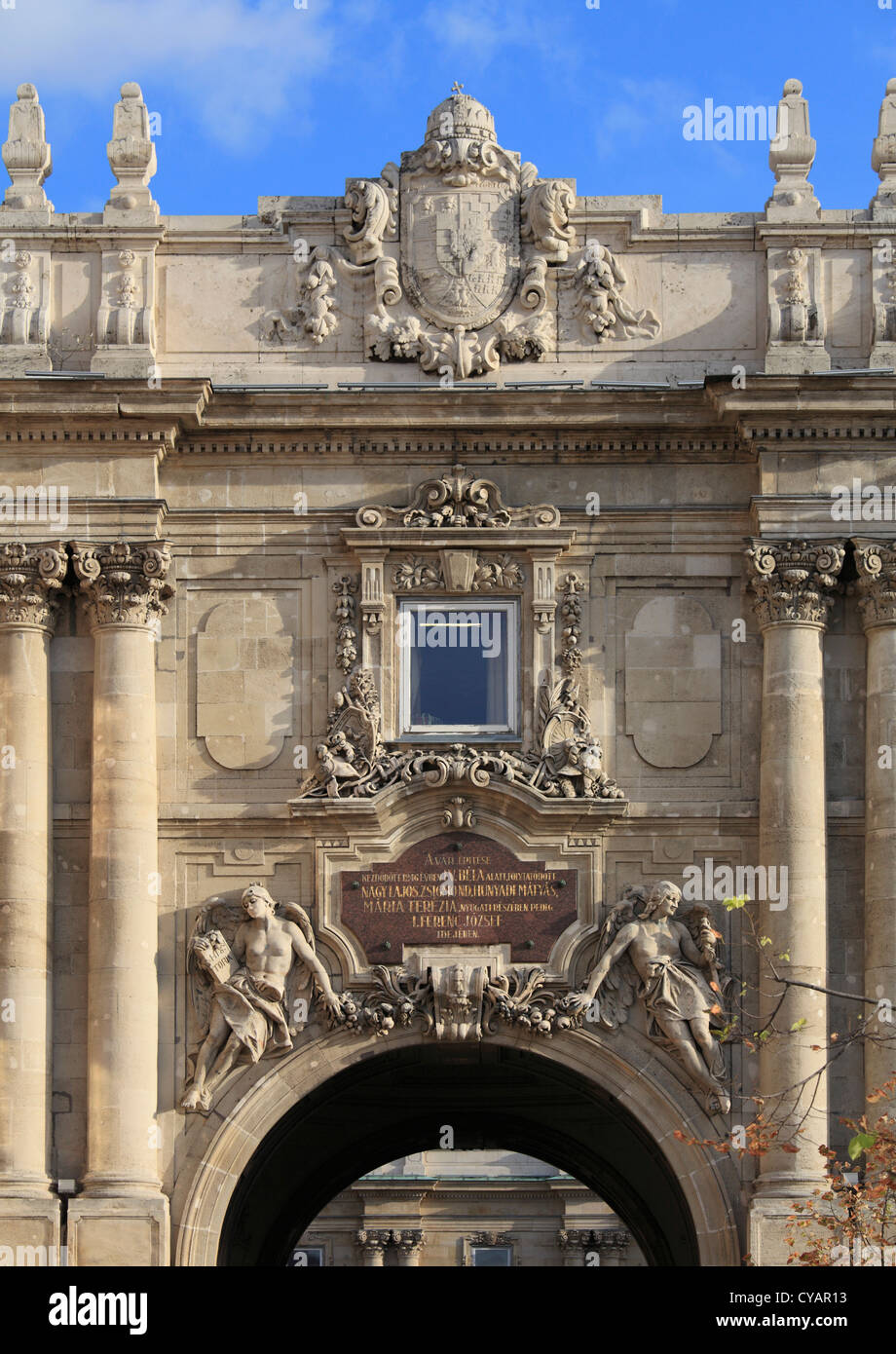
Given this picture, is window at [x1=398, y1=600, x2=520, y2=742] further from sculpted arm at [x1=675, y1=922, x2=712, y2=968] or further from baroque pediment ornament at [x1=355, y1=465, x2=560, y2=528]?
sculpted arm at [x1=675, y1=922, x2=712, y2=968]

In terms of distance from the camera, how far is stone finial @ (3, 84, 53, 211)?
3300 cm

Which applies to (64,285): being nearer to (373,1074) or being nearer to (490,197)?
(490,197)

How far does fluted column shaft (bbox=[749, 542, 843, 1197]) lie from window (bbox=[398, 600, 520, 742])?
270 cm

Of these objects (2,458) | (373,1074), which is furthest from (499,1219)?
(2,458)

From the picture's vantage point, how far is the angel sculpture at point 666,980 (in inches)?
1227

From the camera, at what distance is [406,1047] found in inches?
1247

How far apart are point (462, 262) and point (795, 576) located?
4993 mm

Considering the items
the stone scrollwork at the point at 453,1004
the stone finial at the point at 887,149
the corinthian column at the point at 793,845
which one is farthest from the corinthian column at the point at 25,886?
the stone finial at the point at 887,149

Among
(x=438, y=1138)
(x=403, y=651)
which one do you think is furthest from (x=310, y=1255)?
(x=403, y=651)

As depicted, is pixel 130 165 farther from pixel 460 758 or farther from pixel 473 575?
pixel 460 758

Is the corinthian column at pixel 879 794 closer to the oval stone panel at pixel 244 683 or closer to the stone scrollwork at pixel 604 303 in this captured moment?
the stone scrollwork at pixel 604 303

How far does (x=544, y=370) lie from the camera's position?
107 feet

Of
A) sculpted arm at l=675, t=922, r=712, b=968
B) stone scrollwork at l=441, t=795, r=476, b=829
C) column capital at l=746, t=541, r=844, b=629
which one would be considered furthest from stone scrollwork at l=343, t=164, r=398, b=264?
sculpted arm at l=675, t=922, r=712, b=968

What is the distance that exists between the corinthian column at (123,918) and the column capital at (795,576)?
20.7 ft
